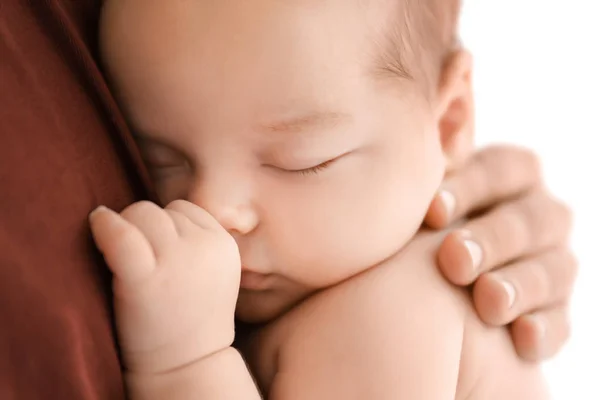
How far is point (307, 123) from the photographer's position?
0.74 metres

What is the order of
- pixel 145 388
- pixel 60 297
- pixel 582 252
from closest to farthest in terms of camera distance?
pixel 60 297, pixel 145 388, pixel 582 252

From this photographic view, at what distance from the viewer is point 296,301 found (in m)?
0.84

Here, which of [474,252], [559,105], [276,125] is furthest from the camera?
[559,105]

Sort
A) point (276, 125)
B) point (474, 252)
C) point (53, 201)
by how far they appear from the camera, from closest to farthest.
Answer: point (53, 201), point (276, 125), point (474, 252)

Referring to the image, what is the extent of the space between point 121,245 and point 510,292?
442 millimetres

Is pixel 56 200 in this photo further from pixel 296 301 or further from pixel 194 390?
pixel 296 301

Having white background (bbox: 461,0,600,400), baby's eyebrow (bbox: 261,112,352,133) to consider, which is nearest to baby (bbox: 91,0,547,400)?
baby's eyebrow (bbox: 261,112,352,133)

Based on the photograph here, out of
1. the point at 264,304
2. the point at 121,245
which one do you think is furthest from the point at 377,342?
the point at 121,245

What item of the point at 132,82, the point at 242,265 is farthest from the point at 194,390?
the point at 132,82

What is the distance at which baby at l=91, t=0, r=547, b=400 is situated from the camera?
2.22 feet

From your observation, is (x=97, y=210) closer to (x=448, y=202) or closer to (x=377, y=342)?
(x=377, y=342)

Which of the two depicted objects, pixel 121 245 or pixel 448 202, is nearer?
pixel 121 245

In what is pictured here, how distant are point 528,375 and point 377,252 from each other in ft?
0.76

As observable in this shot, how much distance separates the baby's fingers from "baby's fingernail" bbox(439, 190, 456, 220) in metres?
0.39
